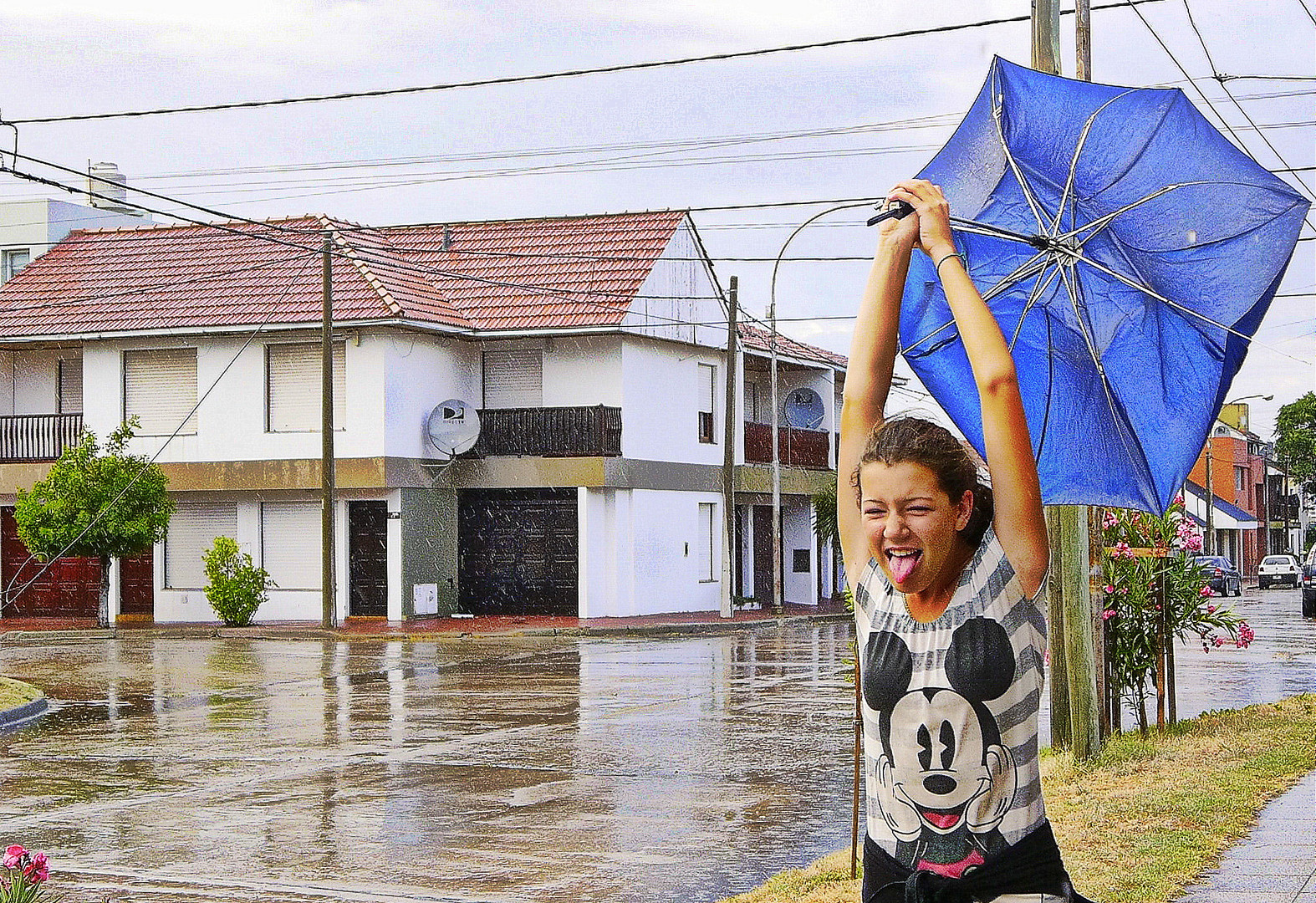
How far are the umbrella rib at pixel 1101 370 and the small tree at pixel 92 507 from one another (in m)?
30.4

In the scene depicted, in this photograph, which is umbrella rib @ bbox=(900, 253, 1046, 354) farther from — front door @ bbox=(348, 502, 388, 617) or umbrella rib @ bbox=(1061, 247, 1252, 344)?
front door @ bbox=(348, 502, 388, 617)

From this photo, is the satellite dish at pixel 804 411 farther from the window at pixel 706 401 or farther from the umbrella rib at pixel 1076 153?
the umbrella rib at pixel 1076 153

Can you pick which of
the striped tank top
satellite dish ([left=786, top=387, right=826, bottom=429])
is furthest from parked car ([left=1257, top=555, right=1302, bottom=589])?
the striped tank top

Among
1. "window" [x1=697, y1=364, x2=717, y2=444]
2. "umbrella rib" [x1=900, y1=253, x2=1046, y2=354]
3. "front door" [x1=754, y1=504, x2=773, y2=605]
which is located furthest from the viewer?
"front door" [x1=754, y1=504, x2=773, y2=605]

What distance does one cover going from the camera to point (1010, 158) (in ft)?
17.3

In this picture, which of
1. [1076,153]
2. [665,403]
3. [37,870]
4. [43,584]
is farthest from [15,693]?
[43,584]

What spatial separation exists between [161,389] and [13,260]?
38.3 feet

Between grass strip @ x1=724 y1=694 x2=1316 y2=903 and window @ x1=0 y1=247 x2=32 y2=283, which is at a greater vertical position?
window @ x1=0 y1=247 x2=32 y2=283

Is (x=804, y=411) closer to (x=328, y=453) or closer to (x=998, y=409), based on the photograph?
(x=328, y=453)

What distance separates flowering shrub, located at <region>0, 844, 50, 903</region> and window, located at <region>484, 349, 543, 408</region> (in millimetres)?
30801

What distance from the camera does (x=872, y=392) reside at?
3.32 m

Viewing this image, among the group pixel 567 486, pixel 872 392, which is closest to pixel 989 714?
pixel 872 392

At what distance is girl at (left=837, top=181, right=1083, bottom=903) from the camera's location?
9.43 feet

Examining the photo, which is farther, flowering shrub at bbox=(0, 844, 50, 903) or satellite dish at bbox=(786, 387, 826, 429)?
satellite dish at bbox=(786, 387, 826, 429)
